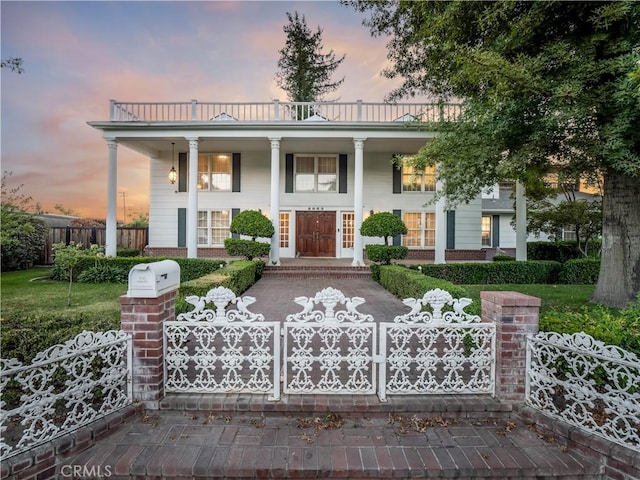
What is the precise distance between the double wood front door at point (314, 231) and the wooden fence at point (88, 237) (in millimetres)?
7669

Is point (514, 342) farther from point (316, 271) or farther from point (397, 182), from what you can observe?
point (397, 182)

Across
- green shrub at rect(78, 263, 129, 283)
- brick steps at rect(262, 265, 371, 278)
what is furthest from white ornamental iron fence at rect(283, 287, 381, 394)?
green shrub at rect(78, 263, 129, 283)

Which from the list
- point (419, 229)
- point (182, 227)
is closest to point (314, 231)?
point (419, 229)

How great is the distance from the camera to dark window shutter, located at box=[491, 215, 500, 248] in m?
16.7

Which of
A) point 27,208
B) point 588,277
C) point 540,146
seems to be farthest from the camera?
point 588,277

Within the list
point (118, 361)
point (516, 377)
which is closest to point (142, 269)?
point (118, 361)

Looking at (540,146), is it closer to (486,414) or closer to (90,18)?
(486,414)

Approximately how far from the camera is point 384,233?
31.4 feet

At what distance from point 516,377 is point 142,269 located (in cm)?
337

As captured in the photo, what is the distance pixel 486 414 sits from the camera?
2.52 meters

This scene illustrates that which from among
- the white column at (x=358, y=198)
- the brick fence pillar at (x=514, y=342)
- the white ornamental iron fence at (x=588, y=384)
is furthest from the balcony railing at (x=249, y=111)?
the white ornamental iron fence at (x=588, y=384)

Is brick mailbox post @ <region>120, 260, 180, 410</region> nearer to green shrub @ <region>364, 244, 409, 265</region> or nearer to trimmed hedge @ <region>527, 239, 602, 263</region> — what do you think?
green shrub @ <region>364, 244, 409, 265</region>

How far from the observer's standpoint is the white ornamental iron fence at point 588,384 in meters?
1.94

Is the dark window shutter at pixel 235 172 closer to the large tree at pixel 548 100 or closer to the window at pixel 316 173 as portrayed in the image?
the window at pixel 316 173
